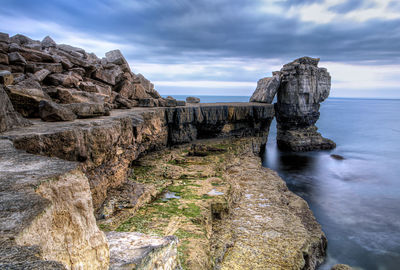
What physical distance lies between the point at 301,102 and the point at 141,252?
3849cm

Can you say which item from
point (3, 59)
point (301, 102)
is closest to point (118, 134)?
point (3, 59)

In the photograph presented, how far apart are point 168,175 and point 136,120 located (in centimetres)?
358

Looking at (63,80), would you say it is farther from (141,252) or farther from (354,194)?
(354,194)

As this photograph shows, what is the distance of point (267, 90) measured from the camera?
35.7m

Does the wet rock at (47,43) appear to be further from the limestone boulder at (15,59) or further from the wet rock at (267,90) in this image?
the wet rock at (267,90)

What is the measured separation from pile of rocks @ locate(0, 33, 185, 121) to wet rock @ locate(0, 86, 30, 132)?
1421 mm

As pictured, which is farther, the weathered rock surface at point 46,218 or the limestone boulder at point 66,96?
the limestone boulder at point 66,96

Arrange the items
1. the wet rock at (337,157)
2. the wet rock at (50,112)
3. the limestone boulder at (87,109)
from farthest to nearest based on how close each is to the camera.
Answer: the wet rock at (337,157) < the limestone boulder at (87,109) < the wet rock at (50,112)

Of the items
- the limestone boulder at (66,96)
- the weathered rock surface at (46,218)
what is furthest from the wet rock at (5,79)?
the weathered rock surface at (46,218)

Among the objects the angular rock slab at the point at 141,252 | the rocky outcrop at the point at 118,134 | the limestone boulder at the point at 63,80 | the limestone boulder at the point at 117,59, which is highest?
the limestone boulder at the point at 117,59

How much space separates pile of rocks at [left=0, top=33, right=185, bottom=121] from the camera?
946 centimetres

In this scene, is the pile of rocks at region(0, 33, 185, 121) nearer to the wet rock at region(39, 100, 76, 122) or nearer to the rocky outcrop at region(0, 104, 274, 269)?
the wet rock at region(39, 100, 76, 122)

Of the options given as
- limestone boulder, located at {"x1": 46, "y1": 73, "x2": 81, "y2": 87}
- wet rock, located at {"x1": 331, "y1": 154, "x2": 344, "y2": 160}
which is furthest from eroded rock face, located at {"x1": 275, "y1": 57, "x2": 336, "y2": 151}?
limestone boulder, located at {"x1": 46, "y1": 73, "x2": 81, "y2": 87}

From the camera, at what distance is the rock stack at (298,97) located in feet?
121
